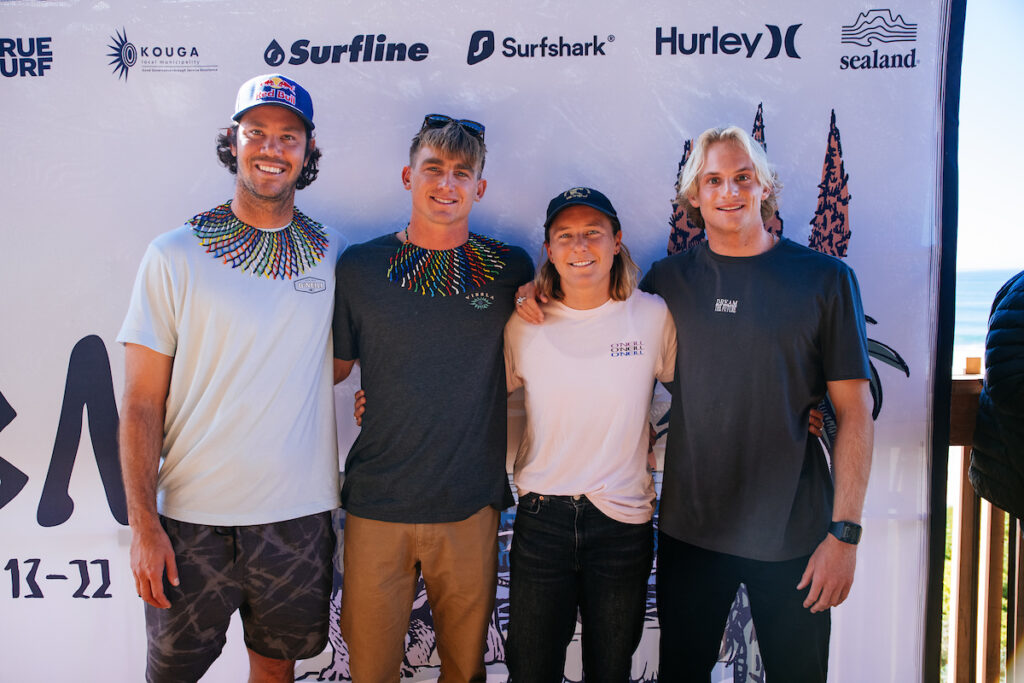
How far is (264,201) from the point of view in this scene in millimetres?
1970

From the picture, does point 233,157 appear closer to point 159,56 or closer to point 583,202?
point 159,56

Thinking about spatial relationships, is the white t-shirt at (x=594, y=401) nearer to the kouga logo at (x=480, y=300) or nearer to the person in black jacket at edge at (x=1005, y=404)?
the kouga logo at (x=480, y=300)

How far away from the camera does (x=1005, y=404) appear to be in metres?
2.10

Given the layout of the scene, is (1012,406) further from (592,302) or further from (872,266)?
(592,302)

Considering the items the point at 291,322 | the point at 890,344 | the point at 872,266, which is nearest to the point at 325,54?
the point at 291,322

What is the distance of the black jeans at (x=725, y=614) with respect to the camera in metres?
1.83

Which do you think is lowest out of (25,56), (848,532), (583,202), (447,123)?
(848,532)

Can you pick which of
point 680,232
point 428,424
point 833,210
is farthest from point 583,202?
point 833,210

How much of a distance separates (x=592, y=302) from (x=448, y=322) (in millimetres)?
465

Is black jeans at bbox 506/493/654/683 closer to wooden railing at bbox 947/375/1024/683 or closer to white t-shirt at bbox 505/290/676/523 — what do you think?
white t-shirt at bbox 505/290/676/523

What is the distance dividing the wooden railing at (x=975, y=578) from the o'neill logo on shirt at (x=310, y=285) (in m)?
2.51

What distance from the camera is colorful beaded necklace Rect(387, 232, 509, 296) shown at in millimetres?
1993

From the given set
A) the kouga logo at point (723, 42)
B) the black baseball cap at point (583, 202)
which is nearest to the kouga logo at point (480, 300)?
the black baseball cap at point (583, 202)

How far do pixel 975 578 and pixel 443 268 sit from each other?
2.57 m
